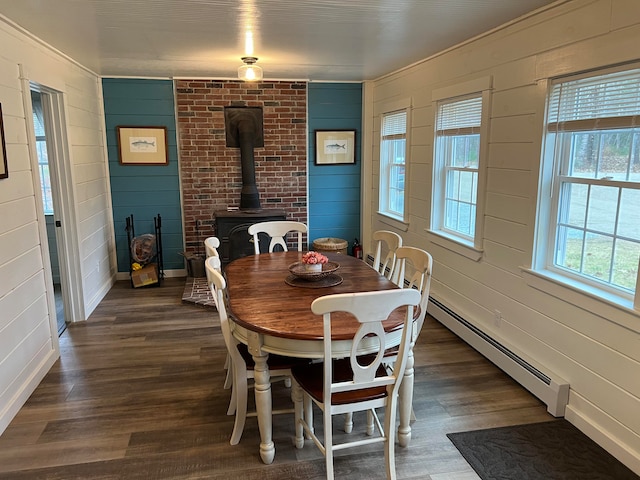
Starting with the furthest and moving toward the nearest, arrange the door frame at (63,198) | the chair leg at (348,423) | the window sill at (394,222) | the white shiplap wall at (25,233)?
the window sill at (394,222), the door frame at (63,198), the white shiplap wall at (25,233), the chair leg at (348,423)

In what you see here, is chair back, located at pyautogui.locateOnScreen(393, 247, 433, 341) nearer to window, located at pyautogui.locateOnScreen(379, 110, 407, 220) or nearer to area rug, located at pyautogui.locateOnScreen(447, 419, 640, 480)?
area rug, located at pyautogui.locateOnScreen(447, 419, 640, 480)

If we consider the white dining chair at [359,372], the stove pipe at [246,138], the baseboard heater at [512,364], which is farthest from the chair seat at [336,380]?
the stove pipe at [246,138]

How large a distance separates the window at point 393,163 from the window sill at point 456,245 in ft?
2.93

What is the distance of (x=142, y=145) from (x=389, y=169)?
2908 millimetres

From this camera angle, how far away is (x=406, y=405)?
2404mm

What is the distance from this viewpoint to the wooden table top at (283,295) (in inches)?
82.0

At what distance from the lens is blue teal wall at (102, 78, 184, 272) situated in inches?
208

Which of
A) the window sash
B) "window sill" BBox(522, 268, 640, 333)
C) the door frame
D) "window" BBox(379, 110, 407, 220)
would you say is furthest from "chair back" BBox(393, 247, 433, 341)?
the door frame

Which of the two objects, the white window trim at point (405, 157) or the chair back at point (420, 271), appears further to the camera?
the white window trim at point (405, 157)

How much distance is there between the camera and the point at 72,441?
249cm

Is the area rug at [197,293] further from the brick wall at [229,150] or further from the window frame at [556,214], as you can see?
the window frame at [556,214]

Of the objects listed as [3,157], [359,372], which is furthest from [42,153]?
[359,372]

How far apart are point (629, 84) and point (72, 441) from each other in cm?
340

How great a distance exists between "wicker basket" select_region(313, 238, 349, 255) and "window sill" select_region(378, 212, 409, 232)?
0.54 meters
